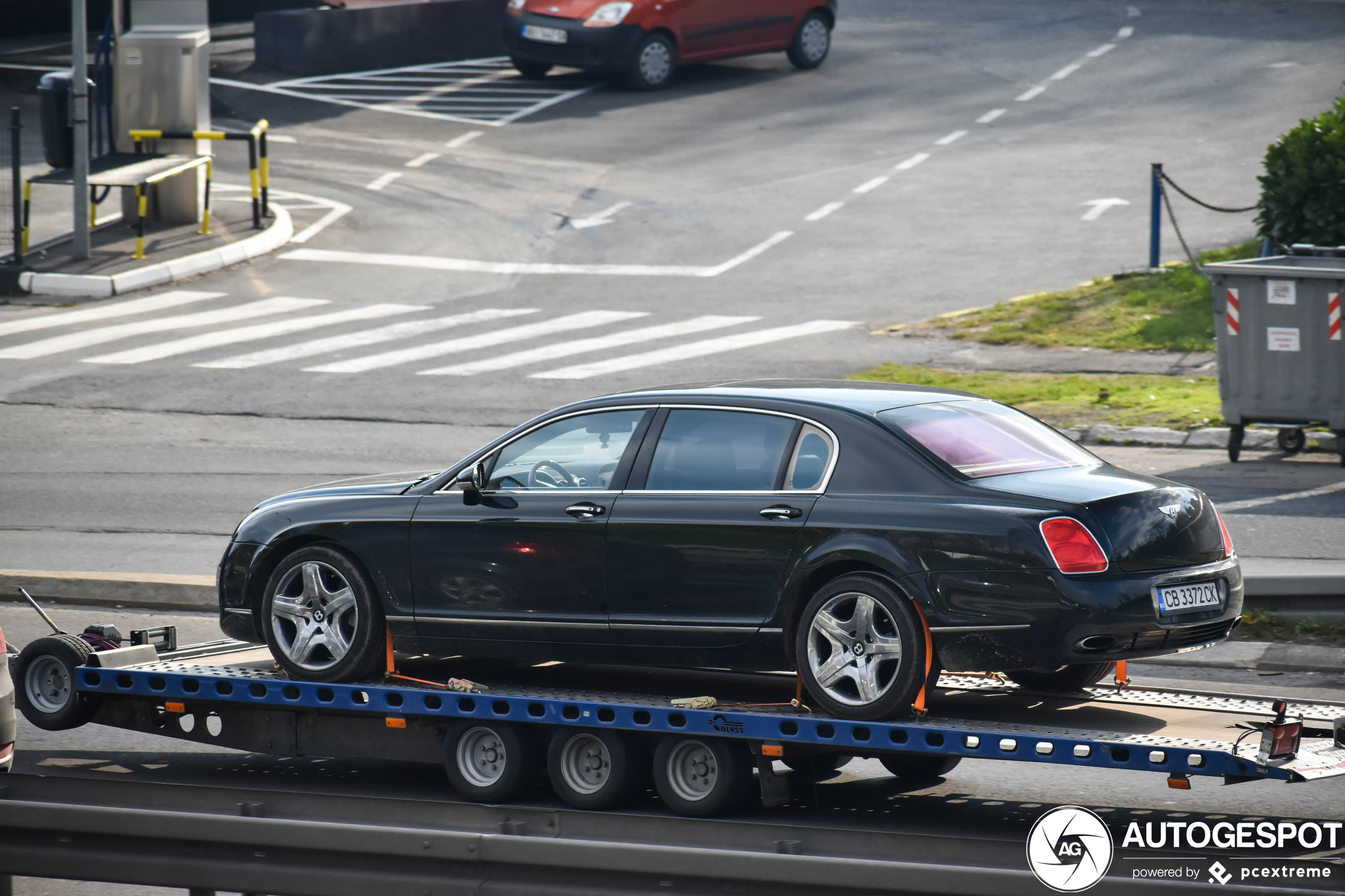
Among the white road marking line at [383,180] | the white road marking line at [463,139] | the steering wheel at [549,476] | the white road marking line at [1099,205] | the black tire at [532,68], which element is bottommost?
the steering wheel at [549,476]

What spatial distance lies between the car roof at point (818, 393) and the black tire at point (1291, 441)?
812 centimetres

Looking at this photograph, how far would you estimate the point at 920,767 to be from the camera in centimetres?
802

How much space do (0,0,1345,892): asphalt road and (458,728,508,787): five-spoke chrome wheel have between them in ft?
5.58

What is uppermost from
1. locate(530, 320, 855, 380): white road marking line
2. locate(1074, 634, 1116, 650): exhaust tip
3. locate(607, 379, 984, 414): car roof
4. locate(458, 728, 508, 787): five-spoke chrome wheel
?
locate(607, 379, 984, 414): car roof

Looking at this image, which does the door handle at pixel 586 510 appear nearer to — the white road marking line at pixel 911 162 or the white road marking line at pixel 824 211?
the white road marking line at pixel 824 211

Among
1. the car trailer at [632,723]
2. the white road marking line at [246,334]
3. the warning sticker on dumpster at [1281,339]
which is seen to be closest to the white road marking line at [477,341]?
the white road marking line at [246,334]

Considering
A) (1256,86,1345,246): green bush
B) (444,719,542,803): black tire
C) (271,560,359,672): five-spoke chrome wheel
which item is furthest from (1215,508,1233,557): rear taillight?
(1256,86,1345,246): green bush

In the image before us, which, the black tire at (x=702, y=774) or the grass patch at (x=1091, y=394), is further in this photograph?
the grass patch at (x=1091, y=394)

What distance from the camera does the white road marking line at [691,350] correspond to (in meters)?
18.5

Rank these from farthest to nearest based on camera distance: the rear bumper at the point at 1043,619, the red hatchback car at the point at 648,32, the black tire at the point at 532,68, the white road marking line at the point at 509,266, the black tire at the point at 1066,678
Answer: the black tire at the point at 532,68 → the red hatchback car at the point at 648,32 → the white road marking line at the point at 509,266 → the black tire at the point at 1066,678 → the rear bumper at the point at 1043,619

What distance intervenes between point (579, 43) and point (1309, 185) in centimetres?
1683

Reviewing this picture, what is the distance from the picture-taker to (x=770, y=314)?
21375 millimetres

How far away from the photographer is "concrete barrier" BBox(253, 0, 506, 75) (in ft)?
112

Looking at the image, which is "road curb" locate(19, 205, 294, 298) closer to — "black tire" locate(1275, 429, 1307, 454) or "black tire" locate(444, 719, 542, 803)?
"black tire" locate(1275, 429, 1307, 454)
